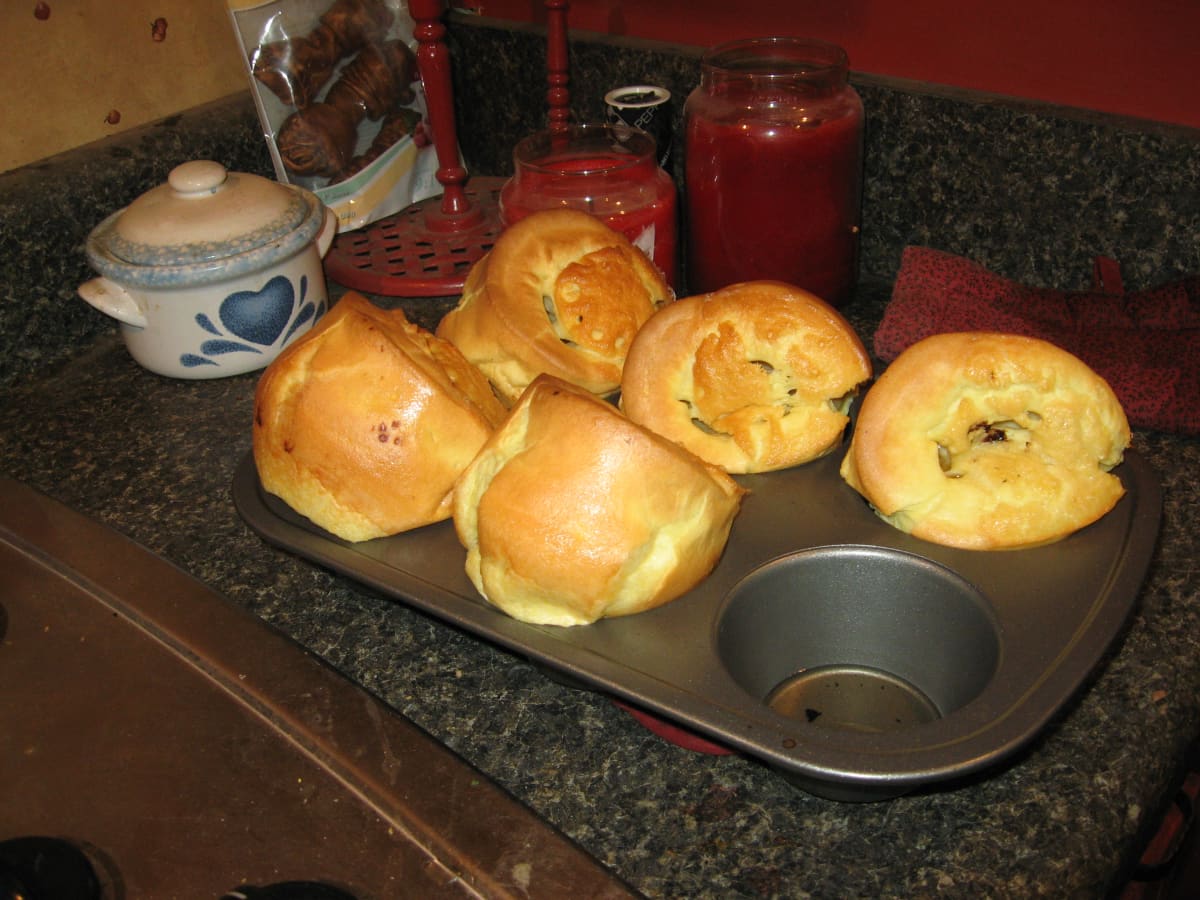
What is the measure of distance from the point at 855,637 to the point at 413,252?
40.9 inches

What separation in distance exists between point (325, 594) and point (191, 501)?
11.7 inches

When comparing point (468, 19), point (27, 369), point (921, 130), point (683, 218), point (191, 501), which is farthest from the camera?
point (468, 19)

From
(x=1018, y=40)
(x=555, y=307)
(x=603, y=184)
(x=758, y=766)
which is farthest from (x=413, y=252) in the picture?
(x=758, y=766)

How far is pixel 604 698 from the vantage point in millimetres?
921

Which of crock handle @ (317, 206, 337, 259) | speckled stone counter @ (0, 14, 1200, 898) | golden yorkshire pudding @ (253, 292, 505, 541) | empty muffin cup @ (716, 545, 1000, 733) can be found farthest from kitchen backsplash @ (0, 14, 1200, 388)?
golden yorkshire pudding @ (253, 292, 505, 541)

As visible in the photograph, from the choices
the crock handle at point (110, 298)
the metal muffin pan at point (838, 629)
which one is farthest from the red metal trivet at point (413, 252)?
the metal muffin pan at point (838, 629)

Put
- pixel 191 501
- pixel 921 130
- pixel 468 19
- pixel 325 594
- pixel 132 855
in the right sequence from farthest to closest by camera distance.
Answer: pixel 468 19
pixel 921 130
pixel 191 501
pixel 325 594
pixel 132 855

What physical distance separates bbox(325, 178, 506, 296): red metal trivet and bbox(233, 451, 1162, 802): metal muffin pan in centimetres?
59

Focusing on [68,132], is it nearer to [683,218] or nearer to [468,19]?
[468,19]

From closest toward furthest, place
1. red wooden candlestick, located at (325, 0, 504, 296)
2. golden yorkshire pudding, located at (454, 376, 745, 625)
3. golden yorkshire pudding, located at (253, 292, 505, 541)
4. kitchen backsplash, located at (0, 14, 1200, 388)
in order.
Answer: golden yorkshire pudding, located at (454, 376, 745, 625) → golden yorkshire pudding, located at (253, 292, 505, 541) → kitchen backsplash, located at (0, 14, 1200, 388) → red wooden candlestick, located at (325, 0, 504, 296)

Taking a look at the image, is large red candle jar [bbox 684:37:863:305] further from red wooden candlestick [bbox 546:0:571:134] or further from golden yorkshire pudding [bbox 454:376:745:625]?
golden yorkshire pudding [bbox 454:376:745:625]

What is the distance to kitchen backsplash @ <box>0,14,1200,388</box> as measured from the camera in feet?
4.14

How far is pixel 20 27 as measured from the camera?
1472 millimetres

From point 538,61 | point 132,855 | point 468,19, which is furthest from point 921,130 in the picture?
point 132,855
